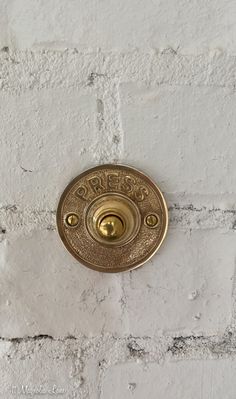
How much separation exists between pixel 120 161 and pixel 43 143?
4.4 inches

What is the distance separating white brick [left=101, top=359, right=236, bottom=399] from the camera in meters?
0.86

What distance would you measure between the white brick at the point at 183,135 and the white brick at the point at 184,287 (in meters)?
0.08

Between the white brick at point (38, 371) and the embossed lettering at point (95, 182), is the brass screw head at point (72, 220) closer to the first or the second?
the embossed lettering at point (95, 182)

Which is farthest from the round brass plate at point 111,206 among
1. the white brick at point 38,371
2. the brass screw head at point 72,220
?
the white brick at point 38,371

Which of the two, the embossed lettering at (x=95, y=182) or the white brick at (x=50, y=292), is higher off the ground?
the embossed lettering at (x=95, y=182)

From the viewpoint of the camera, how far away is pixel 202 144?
32.4 inches

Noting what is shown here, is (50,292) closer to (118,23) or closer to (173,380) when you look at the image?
(173,380)

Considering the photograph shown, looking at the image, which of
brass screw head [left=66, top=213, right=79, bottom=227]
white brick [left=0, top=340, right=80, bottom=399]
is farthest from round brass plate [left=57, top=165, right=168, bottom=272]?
white brick [left=0, top=340, right=80, bottom=399]

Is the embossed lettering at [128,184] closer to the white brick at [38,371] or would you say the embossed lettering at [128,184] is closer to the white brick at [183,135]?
the white brick at [183,135]

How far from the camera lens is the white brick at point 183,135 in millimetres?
811

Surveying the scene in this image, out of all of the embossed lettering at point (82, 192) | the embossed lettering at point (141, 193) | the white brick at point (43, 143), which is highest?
the white brick at point (43, 143)

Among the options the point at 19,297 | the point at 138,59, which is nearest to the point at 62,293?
the point at 19,297

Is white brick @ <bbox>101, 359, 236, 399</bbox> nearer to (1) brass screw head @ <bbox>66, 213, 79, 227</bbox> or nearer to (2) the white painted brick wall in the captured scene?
(2) the white painted brick wall

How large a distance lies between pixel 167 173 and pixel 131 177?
53 mm
